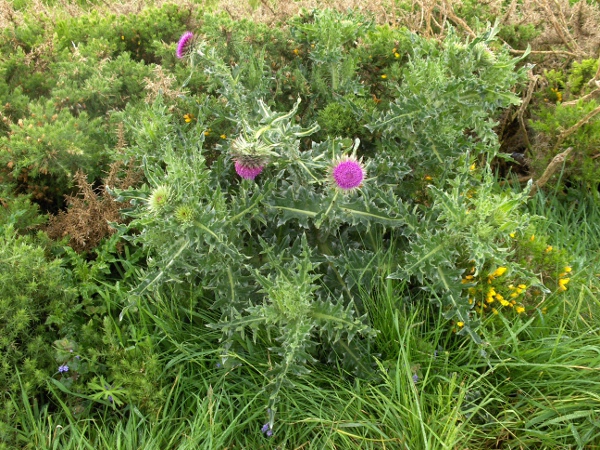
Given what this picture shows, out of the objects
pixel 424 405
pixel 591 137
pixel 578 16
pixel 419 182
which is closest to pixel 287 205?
pixel 419 182

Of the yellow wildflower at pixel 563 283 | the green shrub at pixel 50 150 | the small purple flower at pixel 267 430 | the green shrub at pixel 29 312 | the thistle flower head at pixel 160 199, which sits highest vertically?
the thistle flower head at pixel 160 199

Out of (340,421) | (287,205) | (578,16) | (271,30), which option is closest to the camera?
(340,421)

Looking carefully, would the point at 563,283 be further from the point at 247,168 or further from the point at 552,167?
the point at 247,168

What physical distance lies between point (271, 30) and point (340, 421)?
8.10 feet

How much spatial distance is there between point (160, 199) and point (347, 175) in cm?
76

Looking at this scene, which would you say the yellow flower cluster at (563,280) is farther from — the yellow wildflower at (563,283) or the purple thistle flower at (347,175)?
the purple thistle flower at (347,175)

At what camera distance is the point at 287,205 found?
2365mm

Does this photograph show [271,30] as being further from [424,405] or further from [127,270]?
[424,405]

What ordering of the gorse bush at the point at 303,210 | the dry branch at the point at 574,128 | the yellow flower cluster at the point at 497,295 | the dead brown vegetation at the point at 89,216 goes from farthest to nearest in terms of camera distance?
the dry branch at the point at 574,128
the dead brown vegetation at the point at 89,216
the yellow flower cluster at the point at 497,295
the gorse bush at the point at 303,210

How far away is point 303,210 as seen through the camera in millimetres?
2361

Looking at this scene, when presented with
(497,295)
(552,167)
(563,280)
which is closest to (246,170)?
(497,295)

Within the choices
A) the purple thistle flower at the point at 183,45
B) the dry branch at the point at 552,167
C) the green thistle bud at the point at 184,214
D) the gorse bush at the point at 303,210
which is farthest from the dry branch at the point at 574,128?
the green thistle bud at the point at 184,214

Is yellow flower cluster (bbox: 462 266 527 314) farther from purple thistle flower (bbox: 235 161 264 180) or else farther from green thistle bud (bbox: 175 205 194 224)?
green thistle bud (bbox: 175 205 194 224)

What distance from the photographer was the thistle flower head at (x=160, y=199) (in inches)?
77.4
